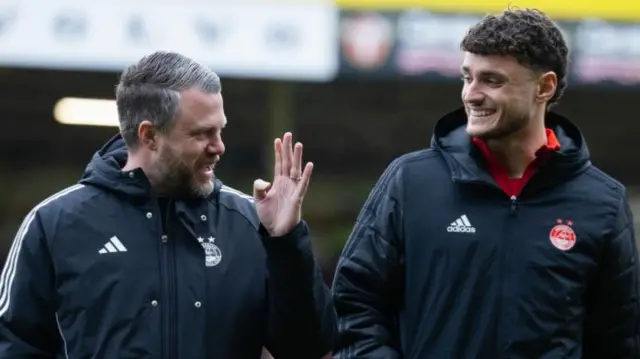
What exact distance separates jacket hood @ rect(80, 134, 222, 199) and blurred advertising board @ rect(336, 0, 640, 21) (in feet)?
23.1

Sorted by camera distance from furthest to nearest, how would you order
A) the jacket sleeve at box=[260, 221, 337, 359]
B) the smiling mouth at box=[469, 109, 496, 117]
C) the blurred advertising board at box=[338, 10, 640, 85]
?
the blurred advertising board at box=[338, 10, 640, 85]
the smiling mouth at box=[469, 109, 496, 117]
the jacket sleeve at box=[260, 221, 337, 359]

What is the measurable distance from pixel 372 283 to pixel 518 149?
0.58 meters

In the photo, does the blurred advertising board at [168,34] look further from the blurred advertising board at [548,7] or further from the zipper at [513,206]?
the zipper at [513,206]

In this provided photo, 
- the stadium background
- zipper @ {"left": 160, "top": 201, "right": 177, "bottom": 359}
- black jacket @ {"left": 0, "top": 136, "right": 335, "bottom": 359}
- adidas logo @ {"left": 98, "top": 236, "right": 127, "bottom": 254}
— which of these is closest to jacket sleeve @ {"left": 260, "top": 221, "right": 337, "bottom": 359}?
black jacket @ {"left": 0, "top": 136, "right": 335, "bottom": 359}

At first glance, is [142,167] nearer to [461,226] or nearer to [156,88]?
[156,88]

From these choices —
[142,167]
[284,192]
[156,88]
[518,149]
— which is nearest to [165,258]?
[142,167]

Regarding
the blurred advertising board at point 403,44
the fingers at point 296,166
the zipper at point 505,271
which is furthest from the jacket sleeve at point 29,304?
the blurred advertising board at point 403,44

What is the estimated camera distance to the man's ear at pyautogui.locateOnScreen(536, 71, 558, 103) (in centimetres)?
405

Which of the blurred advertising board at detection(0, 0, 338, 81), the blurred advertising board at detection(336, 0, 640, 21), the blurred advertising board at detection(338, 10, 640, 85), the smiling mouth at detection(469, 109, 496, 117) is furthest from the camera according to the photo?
the blurred advertising board at detection(336, 0, 640, 21)

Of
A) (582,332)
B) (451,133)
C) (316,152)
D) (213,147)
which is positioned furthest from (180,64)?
(316,152)

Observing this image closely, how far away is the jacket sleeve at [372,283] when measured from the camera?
13.0 feet

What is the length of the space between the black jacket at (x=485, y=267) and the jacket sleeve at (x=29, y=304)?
82 cm

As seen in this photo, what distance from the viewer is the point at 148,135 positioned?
3881 mm

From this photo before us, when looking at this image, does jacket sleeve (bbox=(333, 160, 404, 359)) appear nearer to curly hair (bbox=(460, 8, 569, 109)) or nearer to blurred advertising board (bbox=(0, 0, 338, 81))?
curly hair (bbox=(460, 8, 569, 109))
